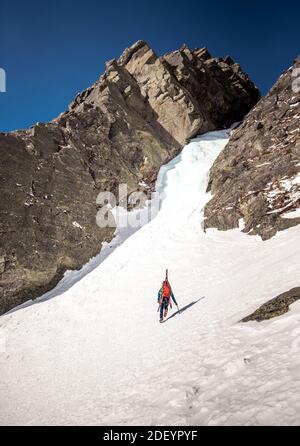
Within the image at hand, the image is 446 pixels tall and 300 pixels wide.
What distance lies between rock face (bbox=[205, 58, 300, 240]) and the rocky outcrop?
11.4 metres

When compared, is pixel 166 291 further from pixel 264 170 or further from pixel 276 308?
pixel 264 170

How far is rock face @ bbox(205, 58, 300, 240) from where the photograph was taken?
70.4 feet

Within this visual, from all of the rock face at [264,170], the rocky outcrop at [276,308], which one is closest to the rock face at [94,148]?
the rock face at [264,170]

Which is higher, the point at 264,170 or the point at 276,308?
the point at 264,170

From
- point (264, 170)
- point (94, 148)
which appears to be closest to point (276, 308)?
point (264, 170)

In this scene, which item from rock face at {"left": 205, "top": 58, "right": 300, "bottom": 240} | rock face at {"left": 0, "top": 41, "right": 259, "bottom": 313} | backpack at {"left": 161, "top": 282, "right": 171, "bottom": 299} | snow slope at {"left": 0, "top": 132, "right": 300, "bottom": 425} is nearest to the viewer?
snow slope at {"left": 0, "top": 132, "right": 300, "bottom": 425}

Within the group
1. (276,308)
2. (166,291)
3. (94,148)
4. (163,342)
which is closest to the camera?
(276,308)

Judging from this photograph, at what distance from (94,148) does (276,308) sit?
3074 centimetres

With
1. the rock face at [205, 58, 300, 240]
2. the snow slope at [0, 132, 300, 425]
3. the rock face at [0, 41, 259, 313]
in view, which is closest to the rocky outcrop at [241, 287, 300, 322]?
the snow slope at [0, 132, 300, 425]

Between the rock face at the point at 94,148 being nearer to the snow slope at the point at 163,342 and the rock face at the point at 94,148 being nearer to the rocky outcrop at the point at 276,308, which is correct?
the snow slope at the point at 163,342

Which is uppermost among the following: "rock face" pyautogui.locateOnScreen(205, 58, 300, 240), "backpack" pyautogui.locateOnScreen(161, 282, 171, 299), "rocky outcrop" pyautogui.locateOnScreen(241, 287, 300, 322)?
"rock face" pyautogui.locateOnScreen(205, 58, 300, 240)

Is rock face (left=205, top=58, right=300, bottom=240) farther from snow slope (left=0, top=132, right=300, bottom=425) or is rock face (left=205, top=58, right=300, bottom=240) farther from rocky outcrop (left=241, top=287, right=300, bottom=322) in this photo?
rocky outcrop (left=241, top=287, right=300, bottom=322)

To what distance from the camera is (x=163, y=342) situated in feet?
35.5
